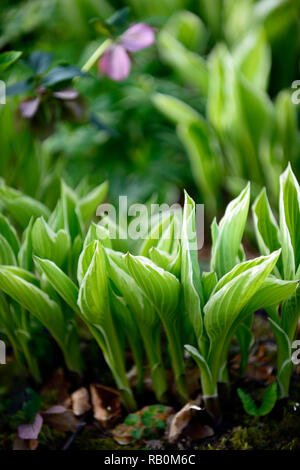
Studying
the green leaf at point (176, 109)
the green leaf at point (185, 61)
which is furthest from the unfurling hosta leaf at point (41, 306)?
the green leaf at point (185, 61)

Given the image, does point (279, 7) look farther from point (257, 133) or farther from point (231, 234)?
point (231, 234)

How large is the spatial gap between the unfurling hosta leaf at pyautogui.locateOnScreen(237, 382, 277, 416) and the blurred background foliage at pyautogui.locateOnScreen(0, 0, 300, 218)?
0.76 metres

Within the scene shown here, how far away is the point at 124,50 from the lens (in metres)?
1.13

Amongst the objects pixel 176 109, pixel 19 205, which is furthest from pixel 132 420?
→ pixel 176 109

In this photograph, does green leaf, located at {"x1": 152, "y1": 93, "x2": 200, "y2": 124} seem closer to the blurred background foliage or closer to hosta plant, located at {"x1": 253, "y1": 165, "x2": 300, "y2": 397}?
the blurred background foliage

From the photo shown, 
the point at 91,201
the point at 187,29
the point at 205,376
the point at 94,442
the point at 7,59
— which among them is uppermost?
the point at 7,59

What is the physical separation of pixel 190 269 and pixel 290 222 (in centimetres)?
20

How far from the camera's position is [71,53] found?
2090 mm

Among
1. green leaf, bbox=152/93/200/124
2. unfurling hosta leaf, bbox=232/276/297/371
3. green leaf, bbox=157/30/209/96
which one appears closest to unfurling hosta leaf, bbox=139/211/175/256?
unfurling hosta leaf, bbox=232/276/297/371

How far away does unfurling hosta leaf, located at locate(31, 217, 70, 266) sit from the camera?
949 millimetres

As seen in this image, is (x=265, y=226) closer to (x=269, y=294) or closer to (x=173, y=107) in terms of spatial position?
(x=269, y=294)

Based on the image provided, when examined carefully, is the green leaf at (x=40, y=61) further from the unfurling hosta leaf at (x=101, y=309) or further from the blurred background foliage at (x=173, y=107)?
the unfurling hosta leaf at (x=101, y=309)
